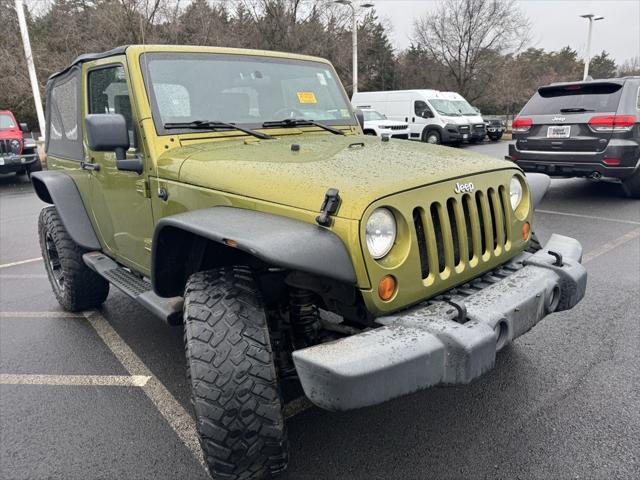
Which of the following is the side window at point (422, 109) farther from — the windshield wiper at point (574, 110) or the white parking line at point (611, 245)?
the white parking line at point (611, 245)

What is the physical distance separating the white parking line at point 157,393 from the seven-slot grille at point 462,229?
1.35 meters

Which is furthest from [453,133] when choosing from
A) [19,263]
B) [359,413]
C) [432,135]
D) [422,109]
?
[359,413]

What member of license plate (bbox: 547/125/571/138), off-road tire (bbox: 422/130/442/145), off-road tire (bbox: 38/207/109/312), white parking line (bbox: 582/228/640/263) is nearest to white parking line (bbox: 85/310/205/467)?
off-road tire (bbox: 38/207/109/312)

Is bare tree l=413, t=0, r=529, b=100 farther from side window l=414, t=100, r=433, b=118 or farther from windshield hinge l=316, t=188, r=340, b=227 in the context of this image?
windshield hinge l=316, t=188, r=340, b=227

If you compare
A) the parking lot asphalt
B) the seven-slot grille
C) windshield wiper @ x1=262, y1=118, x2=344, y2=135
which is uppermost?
windshield wiper @ x1=262, y1=118, x2=344, y2=135

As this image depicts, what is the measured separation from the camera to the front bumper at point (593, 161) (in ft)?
23.9

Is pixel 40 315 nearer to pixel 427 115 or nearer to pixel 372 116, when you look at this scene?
pixel 372 116

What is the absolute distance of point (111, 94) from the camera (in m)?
3.29

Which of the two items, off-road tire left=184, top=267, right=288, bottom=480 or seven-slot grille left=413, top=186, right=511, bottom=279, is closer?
off-road tire left=184, top=267, right=288, bottom=480

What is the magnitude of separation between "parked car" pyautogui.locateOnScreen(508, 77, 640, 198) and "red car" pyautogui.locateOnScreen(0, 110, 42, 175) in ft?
38.4

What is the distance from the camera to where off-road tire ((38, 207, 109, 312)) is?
3934 mm

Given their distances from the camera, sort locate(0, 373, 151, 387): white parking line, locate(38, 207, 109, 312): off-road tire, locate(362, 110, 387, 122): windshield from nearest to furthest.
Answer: locate(0, 373, 151, 387): white parking line, locate(38, 207, 109, 312): off-road tire, locate(362, 110, 387, 122): windshield

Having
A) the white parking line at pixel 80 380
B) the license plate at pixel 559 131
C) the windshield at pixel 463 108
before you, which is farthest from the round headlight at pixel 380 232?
the windshield at pixel 463 108

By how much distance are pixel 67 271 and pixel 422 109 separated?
1758cm
